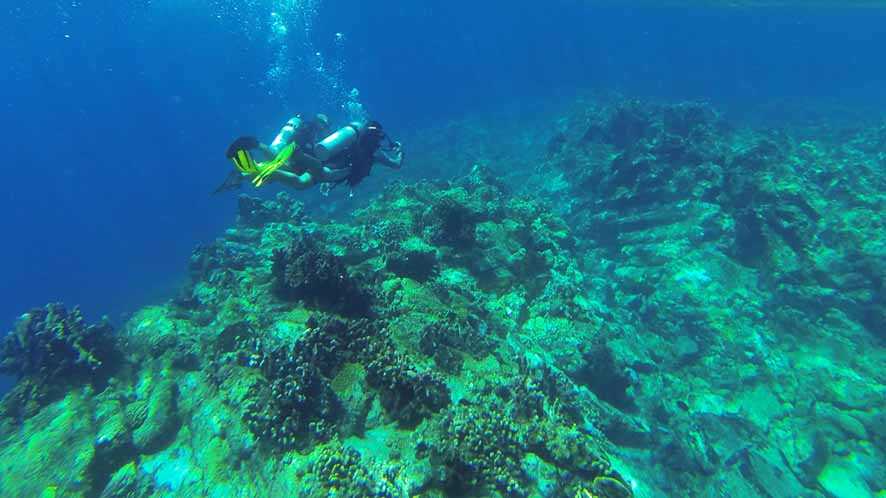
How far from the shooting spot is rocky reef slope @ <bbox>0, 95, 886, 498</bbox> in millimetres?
5133

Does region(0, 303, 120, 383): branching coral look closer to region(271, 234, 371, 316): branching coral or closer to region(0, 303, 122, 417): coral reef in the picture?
region(0, 303, 122, 417): coral reef

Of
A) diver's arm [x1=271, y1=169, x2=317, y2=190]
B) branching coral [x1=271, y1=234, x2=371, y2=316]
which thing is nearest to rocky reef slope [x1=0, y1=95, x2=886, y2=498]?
branching coral [x1=271, y1=234, x2=371, y2=316]

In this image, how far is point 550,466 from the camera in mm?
4941

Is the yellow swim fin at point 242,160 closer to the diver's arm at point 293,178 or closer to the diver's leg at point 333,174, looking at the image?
the diver's arm at point 293,178

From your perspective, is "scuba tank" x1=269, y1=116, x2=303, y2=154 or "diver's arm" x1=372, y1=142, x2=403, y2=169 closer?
"scuba tank" x1=269, y1=116, x2=303, y2=154

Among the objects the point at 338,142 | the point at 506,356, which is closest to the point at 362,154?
the point at 338,142

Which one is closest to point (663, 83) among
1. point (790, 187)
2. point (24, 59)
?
point (790, 187)

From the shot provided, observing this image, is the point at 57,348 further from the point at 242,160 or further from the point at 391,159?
the point at 391,159

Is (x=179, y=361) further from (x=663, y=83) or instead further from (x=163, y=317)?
(x=663, y=83)

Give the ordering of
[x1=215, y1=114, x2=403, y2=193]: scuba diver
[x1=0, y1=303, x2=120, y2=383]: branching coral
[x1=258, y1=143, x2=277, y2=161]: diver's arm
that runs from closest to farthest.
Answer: [x1=215, y1=114, x2=403, y2=193]: scuba diver < [x1=0, y1=303, x2=120, y2=383]: branching coral < [x1=258, y1=143, x2=277, y2=161]: diver's arm

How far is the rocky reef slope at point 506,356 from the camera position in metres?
5.13

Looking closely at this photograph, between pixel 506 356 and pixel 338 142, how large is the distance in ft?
18.8

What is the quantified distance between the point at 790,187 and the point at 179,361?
16540mm

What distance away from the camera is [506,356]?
23.0 feet
